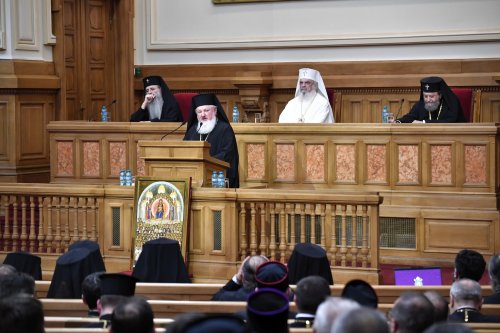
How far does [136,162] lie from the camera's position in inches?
483

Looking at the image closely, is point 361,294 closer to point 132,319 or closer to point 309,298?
point 309,298

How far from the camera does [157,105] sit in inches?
513

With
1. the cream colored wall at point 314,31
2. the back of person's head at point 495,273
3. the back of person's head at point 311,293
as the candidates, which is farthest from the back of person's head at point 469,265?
the cream colored wall at point 314,31

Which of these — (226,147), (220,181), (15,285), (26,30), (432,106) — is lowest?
(15,285)

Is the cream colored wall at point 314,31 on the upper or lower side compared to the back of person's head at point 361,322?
upper

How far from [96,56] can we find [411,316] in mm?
11145

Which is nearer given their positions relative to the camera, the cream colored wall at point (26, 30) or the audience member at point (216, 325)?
the audience member at point (216, 325)

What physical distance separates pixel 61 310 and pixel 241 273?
1.19m

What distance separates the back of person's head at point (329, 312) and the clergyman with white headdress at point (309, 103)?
7.97 meters

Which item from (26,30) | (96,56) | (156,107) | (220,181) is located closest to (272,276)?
(220,181)

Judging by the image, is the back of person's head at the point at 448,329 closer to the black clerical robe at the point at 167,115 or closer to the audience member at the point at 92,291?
the audience member at the point at 92,291

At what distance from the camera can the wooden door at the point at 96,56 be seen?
1445cm

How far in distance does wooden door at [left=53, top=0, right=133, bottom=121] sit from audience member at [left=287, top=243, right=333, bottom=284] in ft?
23.5

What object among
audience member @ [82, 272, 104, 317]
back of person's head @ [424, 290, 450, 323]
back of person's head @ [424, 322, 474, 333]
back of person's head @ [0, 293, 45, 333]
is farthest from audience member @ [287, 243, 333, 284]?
back of person's head @ [424, 322, 474, 333]
